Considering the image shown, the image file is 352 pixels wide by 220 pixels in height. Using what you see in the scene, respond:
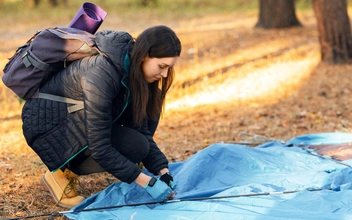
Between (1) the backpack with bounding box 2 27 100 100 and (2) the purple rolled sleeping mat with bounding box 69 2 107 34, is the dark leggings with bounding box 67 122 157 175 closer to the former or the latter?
(1) the backpack with bounding box 2 27 100 100

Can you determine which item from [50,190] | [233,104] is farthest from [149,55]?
[233,104]

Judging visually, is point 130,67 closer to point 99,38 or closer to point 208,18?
point 99,38

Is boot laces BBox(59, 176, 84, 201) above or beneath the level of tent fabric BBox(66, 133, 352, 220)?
above

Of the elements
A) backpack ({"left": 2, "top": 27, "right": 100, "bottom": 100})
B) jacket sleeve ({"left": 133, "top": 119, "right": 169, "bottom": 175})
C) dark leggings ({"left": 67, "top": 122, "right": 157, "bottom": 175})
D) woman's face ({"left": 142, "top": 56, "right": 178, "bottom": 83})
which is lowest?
jacket sleeve ({"left": 133, "top": 119, "right": 169, "bottom": 175})

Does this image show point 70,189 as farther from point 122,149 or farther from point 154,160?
point 154,160

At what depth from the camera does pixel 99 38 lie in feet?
9.98

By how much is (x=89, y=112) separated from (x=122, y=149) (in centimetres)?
43

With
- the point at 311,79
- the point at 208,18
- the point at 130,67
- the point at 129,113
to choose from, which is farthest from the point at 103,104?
the point at 208,18

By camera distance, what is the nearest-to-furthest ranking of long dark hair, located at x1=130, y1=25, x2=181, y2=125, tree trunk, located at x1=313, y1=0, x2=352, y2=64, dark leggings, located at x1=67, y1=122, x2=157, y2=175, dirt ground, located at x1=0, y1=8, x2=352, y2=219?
1. long dark hair, located at x1=130, y1=25, x2=181, y2=125
2. dark leggings, located at x1=67, y1=122, x2=157, y2=175
3. dirt ground, located at x1=0, y1=8, x2=352, y2=219
4. tree trunk, located at x1=313, y1=0, x2=352, y2=64

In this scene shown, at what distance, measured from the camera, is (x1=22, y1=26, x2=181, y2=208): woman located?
2.95 meters

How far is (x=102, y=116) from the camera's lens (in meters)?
2.97

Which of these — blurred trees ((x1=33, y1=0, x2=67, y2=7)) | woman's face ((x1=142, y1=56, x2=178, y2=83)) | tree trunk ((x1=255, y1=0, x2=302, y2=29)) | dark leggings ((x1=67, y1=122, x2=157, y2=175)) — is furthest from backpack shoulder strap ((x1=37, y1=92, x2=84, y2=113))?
blurred trees ((x1=33, y1=0, x2=67, y2=7))

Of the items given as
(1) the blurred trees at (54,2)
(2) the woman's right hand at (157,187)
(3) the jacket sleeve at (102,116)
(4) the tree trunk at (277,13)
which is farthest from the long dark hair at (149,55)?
(1) the blurred trees at (54,2)

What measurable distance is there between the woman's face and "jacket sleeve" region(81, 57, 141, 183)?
6.6 inches
